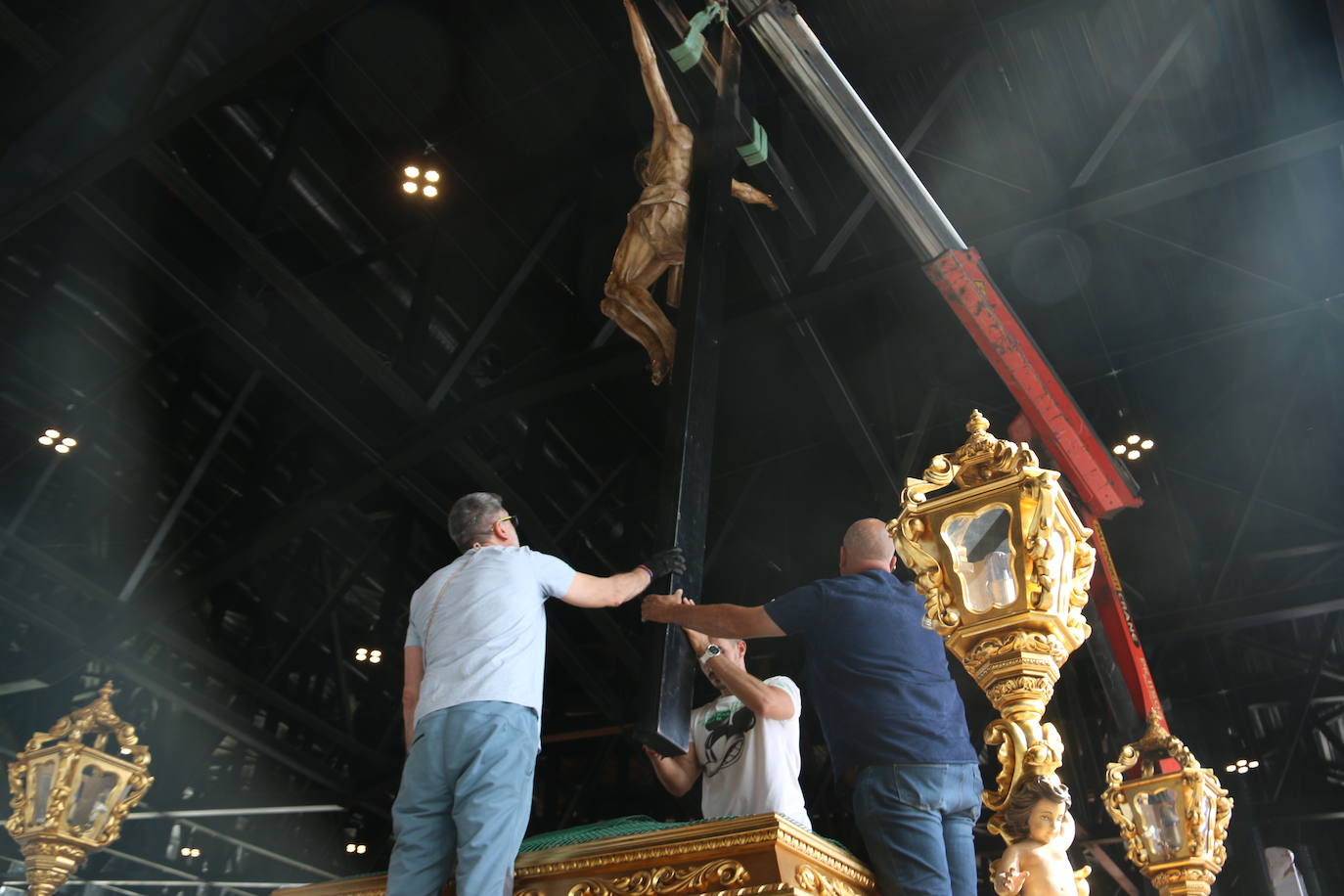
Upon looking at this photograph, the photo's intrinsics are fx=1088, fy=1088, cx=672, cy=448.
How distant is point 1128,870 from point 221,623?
1137cm

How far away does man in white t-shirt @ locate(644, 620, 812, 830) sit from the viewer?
365cm

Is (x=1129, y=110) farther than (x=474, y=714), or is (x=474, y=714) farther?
(x=1129, y=110)

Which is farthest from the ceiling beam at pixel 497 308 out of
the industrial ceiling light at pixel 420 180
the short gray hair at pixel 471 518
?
the short gray hair at pixel 471 518

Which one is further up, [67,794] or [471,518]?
[471,518]

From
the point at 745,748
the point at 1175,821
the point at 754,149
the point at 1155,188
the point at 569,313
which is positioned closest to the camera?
the point at 745,748

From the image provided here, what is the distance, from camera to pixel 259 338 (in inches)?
310

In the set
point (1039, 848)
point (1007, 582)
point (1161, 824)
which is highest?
point (1161, 824)

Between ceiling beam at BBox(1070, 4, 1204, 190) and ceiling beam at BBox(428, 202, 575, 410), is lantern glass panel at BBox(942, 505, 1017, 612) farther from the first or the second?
ceiling beam at BBox(428, 202, 575, 410)

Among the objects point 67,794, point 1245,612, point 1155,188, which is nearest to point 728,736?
point 67,794

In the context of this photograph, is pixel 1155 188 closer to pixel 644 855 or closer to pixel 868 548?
pixel 868 548

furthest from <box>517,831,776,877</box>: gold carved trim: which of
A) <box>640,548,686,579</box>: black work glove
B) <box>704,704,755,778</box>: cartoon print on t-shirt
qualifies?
<box>640,548,686,579</box>: black work glove

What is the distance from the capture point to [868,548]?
3.78 metres

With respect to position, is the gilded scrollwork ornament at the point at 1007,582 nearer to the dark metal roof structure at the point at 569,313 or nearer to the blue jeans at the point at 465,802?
the blue jeans at the point at 465,802

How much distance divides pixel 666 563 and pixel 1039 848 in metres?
1.92
